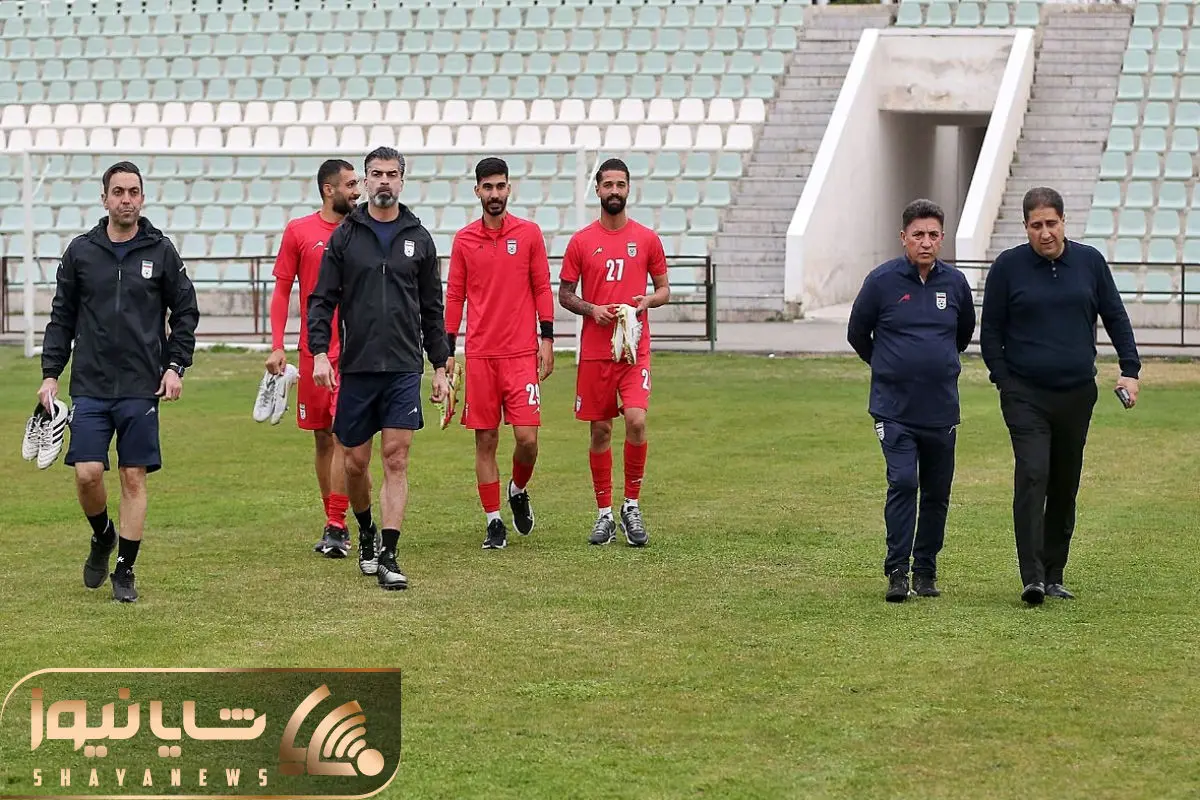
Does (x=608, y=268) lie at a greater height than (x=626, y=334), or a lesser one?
greater

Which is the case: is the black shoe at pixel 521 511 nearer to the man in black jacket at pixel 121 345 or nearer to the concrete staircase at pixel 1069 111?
the man in black jacket at pixel 121 345

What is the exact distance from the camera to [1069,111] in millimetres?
28562

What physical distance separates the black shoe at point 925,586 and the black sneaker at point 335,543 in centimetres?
293

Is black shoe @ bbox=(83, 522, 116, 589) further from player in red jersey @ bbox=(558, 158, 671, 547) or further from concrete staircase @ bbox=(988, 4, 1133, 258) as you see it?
concrete staircase @ bbox=(988, 4, 1133, 258)

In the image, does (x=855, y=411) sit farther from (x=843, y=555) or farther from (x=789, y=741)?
(x=789, y=741)

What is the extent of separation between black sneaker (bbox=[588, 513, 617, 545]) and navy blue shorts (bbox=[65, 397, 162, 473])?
249 cm

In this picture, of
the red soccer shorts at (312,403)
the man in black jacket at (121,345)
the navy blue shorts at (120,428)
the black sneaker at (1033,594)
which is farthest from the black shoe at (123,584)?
the black sneaker at (1033,594)

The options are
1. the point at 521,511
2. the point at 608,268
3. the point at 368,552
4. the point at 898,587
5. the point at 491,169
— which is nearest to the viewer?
the point at 898,587

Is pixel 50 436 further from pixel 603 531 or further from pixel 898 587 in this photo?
pixel 898 587

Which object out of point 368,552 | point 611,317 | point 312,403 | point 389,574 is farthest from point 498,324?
point 389,574

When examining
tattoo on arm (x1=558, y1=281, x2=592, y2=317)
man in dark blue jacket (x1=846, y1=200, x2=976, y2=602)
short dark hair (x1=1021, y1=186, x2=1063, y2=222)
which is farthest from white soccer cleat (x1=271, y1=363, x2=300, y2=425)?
short dark hair (x1=1021, y1=186, x2=1063, y2=222)

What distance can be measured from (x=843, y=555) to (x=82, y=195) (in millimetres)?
21825

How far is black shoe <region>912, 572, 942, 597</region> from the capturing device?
859cm

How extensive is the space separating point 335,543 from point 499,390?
1145mm
